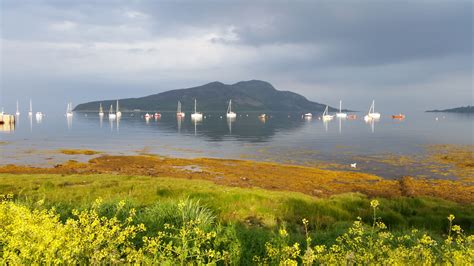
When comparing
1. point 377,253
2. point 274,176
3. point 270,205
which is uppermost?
point 377,253

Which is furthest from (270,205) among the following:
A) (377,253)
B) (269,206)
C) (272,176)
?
(272,176)

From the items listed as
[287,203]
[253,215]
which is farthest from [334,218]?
[253,215]

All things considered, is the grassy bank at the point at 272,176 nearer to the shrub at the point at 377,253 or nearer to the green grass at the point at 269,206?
the green grass at the point at 269,206

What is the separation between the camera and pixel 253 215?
17391 millimetres

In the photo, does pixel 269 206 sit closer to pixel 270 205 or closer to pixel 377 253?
pixel 270 205

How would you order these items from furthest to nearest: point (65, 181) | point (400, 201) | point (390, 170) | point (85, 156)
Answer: point (85, 156) < point (390, 170) < point (65, 181) < point (400, 201)

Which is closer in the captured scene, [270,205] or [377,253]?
[377,253]

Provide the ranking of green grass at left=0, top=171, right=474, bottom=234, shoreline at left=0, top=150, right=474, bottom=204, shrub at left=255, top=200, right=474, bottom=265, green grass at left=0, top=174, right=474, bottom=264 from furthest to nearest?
1. shoreline at left=0, top=150, right=474, bottom=204
2. green grass at left=0, top=171, right=474, bottom=234
3. green grass at left=0, top=174, right=474, bottom=264
4. shrub at left=255, top=200, right=474, bottom=265

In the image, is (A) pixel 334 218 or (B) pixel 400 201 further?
(B) pixel 400 201


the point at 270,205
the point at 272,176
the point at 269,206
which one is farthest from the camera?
the point at 272,176

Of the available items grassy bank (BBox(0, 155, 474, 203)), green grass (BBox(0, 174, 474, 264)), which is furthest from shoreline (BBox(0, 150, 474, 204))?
green grass (BBox(0, 174, 474, 264))

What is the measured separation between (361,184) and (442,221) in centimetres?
1362

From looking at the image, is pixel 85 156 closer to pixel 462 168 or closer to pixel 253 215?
pixel 253 215

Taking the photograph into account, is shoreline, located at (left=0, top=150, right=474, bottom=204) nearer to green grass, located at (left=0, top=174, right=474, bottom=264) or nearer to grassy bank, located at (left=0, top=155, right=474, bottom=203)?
grassy bank, located at (left=0, top=155, right=474, bottom=203)
